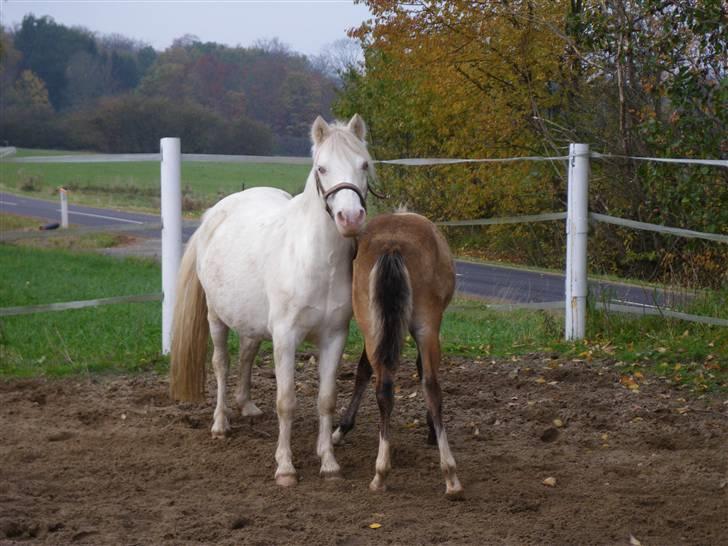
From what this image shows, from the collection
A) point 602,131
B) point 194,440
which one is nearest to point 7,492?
point 194,440

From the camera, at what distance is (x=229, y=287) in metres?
4.89

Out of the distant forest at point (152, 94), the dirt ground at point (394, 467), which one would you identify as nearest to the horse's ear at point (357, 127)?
the dirt ground at point (394, 467)

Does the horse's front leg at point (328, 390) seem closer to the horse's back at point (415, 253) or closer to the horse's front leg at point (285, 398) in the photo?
the horse's front leg at point (285, 398)

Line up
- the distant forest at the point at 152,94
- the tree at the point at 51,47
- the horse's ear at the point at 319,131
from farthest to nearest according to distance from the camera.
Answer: the tree at the point at 51,47, the distant forest at the point at 152,94, the horse's ear at the point at 319,131

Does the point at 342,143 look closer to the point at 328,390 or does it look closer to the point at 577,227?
the point at 328,390

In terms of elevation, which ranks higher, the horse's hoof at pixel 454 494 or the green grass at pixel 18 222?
the green grass at pixel 18 222

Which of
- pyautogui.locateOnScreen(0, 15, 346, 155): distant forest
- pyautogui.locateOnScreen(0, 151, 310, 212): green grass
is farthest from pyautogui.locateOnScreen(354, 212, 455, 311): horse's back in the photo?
pyautogui.locateOnScreen(0, 15, 346, 155): distant forest

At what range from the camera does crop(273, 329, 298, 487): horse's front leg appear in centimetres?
430

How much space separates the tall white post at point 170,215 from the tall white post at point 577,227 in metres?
2.91

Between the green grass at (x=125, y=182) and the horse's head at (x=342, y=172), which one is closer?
the horse's head at (x=342, y=172)

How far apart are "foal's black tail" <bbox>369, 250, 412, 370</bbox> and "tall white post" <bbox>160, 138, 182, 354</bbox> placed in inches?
116

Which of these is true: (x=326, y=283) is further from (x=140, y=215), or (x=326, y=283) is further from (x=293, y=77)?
(x=293, y=77)

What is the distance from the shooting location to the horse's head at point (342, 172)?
389 cm

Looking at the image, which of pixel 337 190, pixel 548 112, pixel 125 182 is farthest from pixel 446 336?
pixel 125 182
